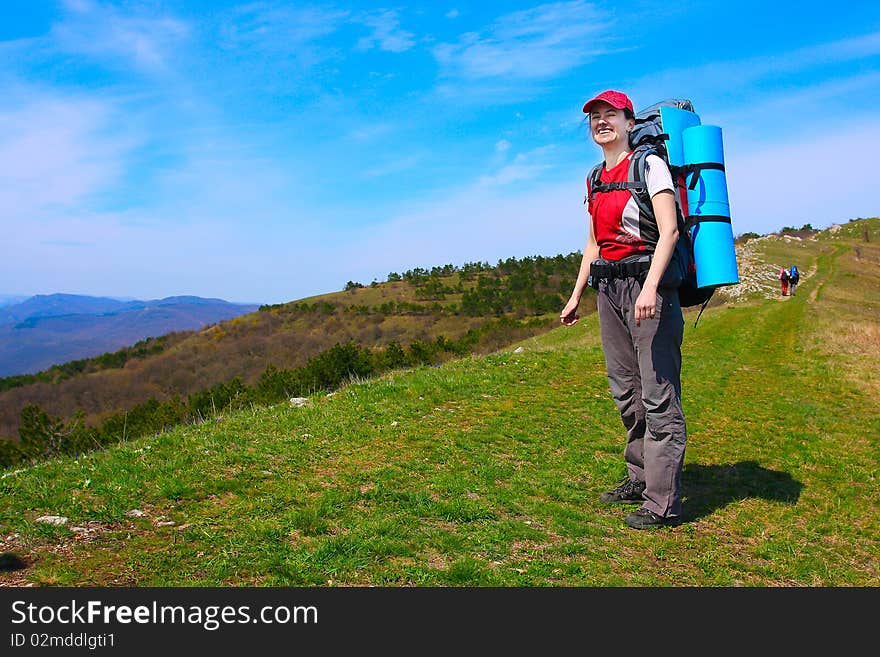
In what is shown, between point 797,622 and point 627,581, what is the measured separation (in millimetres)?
899

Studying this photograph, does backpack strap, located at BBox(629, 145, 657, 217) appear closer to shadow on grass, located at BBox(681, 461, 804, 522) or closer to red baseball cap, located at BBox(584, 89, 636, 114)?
red baseball cap, located at BBox(584, 89, 636, 114)

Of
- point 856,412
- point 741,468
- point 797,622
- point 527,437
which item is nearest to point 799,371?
point 856,412

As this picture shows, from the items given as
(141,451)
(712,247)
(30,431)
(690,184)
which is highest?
(690,184)

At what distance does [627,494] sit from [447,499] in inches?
60.8

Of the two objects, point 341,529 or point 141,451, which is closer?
point 341,529

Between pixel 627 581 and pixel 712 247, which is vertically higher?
pixel 712 247

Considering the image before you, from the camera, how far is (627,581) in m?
3.74

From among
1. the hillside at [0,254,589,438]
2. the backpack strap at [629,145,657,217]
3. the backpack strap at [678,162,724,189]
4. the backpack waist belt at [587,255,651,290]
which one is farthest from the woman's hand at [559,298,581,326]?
the hillside at [0,254,589,438]

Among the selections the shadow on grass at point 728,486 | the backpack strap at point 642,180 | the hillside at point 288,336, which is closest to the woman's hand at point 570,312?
the backpack strap at point 642,180

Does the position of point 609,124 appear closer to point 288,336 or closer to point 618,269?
point 618,269

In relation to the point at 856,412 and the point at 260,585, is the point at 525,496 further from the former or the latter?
the point at 856,412

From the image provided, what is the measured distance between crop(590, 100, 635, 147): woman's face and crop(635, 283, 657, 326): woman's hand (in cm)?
119

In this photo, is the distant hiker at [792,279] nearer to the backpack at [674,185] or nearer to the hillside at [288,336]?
the backpack at [674,185]

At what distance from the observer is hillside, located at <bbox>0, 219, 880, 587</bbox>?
3721mm
